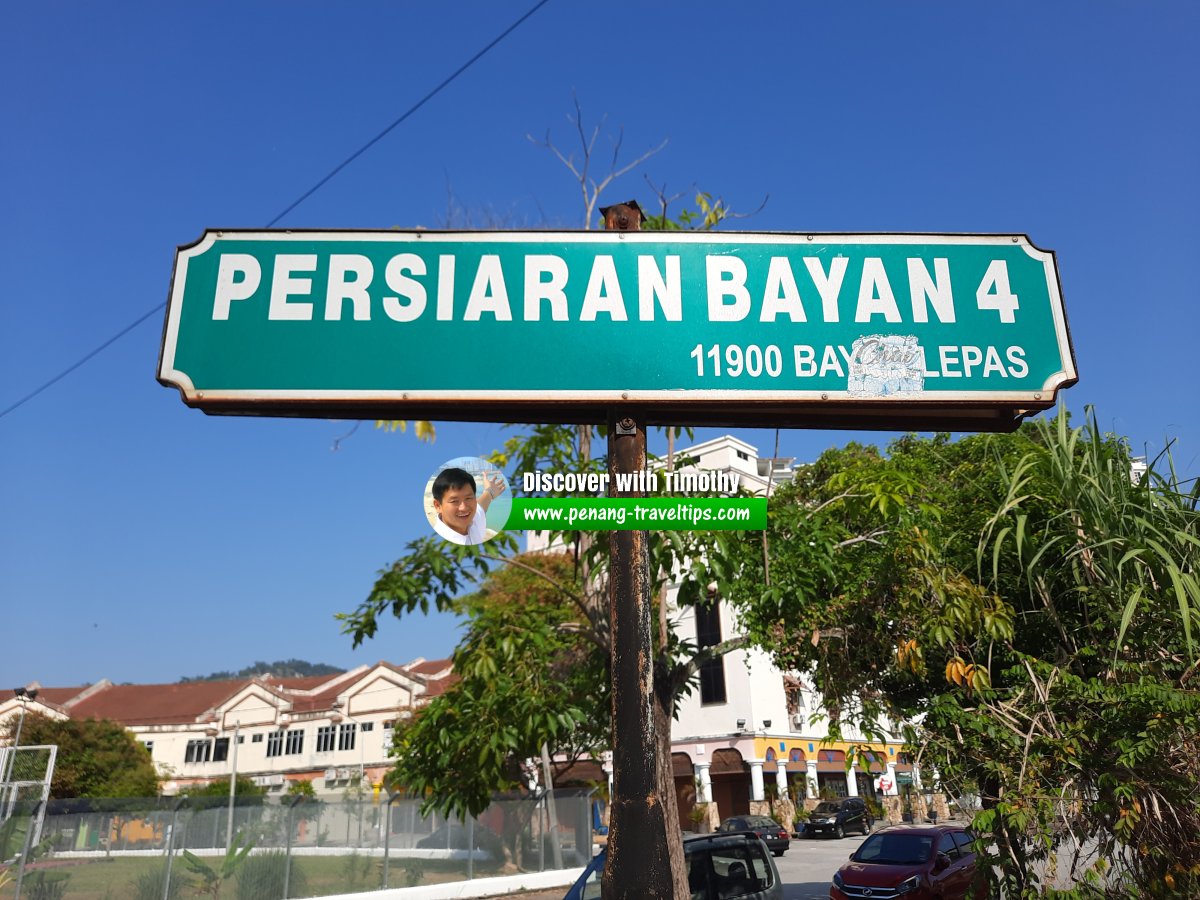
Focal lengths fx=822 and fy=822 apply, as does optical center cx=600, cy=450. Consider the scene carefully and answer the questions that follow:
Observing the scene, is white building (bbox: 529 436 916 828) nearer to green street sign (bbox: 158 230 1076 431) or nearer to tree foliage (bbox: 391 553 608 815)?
tree foliage (bbox: 391 553 608 815)

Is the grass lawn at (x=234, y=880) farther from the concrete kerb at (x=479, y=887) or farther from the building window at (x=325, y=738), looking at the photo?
the building window at (x=325, y=738)

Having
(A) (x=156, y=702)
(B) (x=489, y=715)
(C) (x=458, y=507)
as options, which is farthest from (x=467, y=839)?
(A) (x=156, y=702)

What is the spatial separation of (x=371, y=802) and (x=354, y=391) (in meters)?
19.5

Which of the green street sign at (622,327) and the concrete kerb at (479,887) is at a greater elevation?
the green street sign at (622,327)

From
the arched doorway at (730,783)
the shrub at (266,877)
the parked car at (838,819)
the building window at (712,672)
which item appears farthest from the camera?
the building window at (712,672)

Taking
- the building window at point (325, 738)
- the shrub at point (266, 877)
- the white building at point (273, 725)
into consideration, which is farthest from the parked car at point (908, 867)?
the building window at point (325, 738)

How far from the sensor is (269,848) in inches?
653

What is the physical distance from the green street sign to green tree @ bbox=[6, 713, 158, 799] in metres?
47.2

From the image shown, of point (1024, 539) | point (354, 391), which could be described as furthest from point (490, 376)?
point (1024, 539)

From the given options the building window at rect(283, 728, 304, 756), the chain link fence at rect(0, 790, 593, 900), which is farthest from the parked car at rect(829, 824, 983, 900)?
the building window at rect(283, 728, 304, 756)

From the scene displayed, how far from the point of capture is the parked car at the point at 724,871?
952 centimetres

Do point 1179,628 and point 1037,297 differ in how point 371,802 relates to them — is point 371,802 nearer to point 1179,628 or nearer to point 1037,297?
point 1179,628

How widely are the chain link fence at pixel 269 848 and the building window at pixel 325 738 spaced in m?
43.9

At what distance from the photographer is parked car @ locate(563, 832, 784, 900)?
952cm
